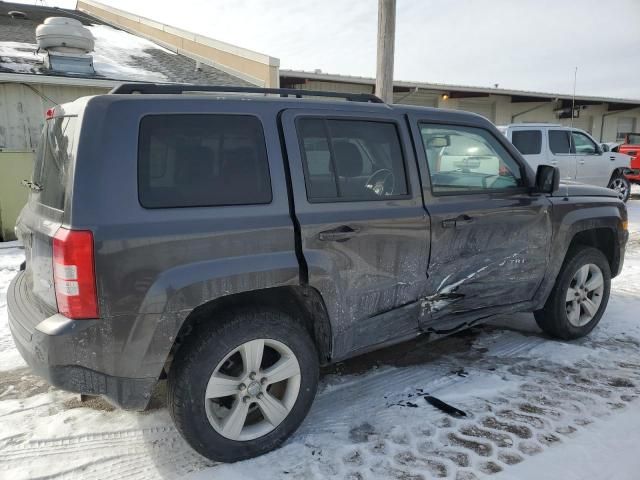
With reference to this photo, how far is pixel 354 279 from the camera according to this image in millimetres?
2857

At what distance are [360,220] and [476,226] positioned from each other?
3.32ft

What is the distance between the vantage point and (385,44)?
7883 millimetres

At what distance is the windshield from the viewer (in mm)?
2322

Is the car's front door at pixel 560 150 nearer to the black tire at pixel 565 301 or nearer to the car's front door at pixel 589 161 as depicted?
the car's front door at pixel 589 161

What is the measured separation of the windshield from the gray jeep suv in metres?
0.02

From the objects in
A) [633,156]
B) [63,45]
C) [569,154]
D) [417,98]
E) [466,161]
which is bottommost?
[466,161]

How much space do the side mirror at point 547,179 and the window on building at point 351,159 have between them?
1.24 metres

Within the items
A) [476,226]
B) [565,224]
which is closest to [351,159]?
[476,226]

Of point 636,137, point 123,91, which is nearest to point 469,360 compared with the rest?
point 123,91

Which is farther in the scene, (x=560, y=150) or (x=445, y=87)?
(x=445, y=87)

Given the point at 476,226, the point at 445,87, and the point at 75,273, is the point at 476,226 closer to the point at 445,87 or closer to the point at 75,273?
the point at 75,273

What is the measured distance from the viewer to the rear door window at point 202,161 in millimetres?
2328

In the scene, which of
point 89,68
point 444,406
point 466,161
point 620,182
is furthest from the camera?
point 620,182

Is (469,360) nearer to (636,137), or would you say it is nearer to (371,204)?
(371,204)
